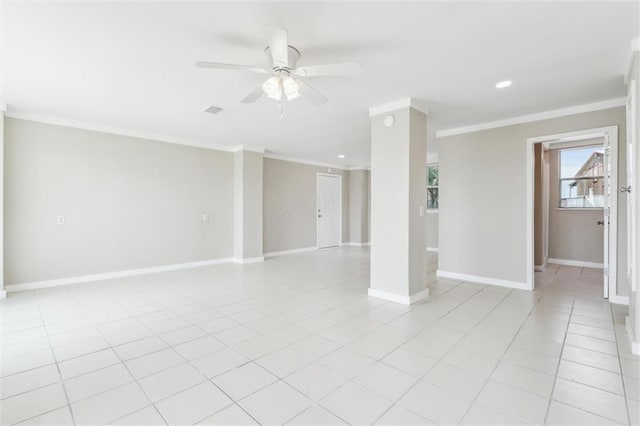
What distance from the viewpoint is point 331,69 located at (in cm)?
219

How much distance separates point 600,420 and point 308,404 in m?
1.60

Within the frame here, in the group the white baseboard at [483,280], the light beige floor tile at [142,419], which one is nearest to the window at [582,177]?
the white baseboard at [483,280]

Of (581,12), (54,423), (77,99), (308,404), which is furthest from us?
(77,99)

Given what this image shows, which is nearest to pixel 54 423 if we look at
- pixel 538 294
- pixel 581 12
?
pixel 581 12

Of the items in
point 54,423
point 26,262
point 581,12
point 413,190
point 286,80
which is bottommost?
point 54,423

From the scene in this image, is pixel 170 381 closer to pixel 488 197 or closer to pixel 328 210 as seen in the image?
pixel 488 197

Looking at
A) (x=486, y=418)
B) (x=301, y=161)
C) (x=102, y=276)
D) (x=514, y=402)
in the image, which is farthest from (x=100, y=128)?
(x=514, y=402)

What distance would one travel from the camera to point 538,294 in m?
4.02

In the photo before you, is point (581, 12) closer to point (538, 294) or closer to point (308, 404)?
point (308, 404)

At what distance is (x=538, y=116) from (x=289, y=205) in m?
5.24

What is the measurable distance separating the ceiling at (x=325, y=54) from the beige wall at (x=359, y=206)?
490 cm

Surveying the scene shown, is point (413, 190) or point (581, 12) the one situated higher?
point (581, 12)

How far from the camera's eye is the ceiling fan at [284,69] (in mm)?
2082

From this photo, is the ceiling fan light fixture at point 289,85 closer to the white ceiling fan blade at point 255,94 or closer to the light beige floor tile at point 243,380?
the white ceiling fan blade at point 255,94
